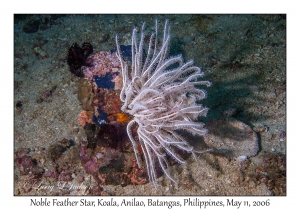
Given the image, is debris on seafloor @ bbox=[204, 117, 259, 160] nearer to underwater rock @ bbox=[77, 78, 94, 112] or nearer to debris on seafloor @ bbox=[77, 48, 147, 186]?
debris on seafloor @ bbox=[77, 48, 147, 186]

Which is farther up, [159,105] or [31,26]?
[31,26]

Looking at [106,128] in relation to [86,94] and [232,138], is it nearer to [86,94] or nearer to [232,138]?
[86,94]

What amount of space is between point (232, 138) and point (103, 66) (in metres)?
3.27

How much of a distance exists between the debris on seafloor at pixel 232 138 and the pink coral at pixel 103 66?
2521mm

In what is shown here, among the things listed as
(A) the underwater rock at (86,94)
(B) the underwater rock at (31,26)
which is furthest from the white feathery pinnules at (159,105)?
(B) the underwater rock at (31,26)

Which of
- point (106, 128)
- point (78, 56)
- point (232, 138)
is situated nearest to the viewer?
point (106, 128)

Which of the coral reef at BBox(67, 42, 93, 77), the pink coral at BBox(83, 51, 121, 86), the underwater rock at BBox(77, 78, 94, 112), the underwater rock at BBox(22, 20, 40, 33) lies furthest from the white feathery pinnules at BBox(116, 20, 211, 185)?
the underwater rock at BBox(22, 20, 40, 33)

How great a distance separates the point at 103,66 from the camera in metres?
4.50

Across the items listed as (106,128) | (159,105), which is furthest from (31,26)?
(159,105)

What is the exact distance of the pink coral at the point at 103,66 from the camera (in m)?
4.45

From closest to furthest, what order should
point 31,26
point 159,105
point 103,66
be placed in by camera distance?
point 159,105, point 103,66, point 31,26

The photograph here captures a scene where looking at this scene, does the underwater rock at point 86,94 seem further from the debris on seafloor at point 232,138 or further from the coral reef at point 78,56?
the debris on seafloor at point 232,138

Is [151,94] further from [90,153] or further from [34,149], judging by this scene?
[34,149]

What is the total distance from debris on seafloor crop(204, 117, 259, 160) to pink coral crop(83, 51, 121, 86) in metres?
2.52
